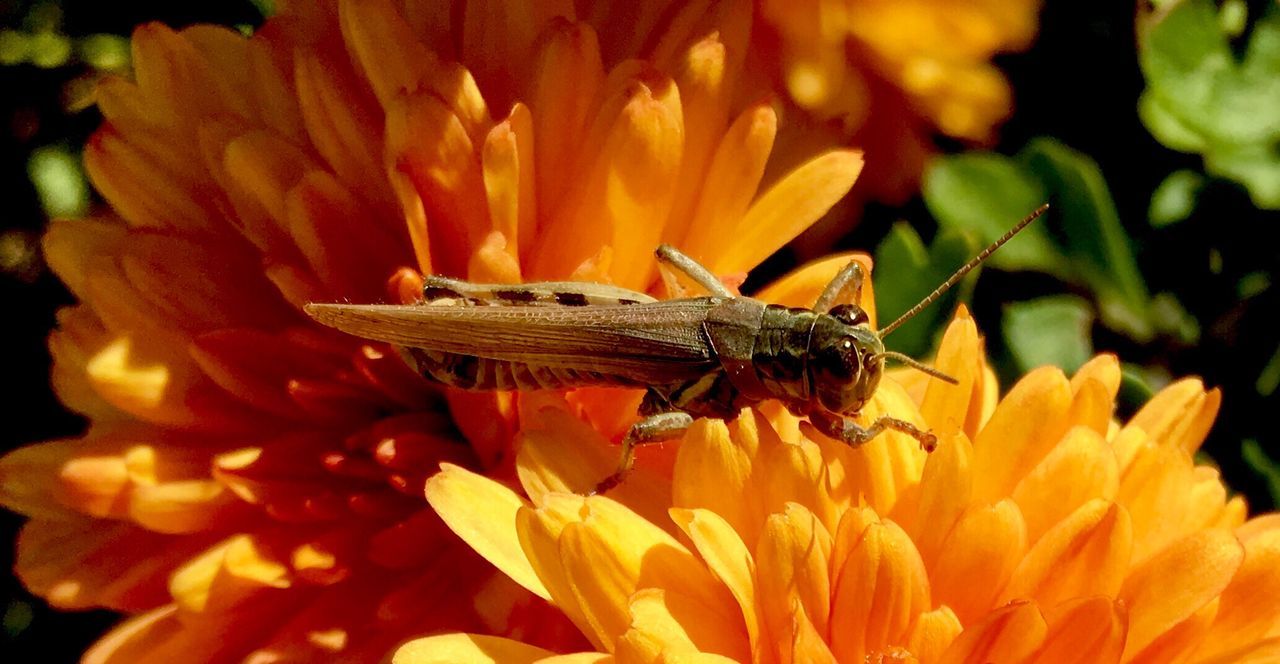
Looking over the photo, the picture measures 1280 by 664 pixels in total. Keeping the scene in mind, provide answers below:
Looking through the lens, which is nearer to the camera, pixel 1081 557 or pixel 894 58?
pixel 1081 557

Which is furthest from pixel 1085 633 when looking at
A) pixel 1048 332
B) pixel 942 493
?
pixel 1048 332

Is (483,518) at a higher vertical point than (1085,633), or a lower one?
higher

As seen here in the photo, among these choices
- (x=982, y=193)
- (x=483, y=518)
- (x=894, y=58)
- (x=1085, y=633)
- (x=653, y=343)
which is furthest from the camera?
(x=982, y=193)

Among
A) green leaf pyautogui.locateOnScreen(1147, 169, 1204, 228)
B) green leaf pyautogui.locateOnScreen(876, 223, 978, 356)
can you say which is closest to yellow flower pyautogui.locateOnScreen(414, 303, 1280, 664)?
green leaf pyautogui.locateOnScreen(876, 223, 978, 356)

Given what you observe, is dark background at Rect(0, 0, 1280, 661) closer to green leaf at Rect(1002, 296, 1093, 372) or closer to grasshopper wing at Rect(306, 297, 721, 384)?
green leaf at Rect(1002, 296, 1093, 372)

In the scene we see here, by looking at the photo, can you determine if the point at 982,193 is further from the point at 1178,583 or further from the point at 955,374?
the point at 1178,583

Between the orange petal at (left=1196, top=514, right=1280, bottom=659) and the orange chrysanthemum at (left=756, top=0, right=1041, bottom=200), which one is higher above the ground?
the orange chrysanthemum at (left=756, top=0, right=1041, bottom=200)

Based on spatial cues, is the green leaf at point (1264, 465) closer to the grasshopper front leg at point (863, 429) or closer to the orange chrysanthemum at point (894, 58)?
the orange chrysanthemum at point (894, 58)
